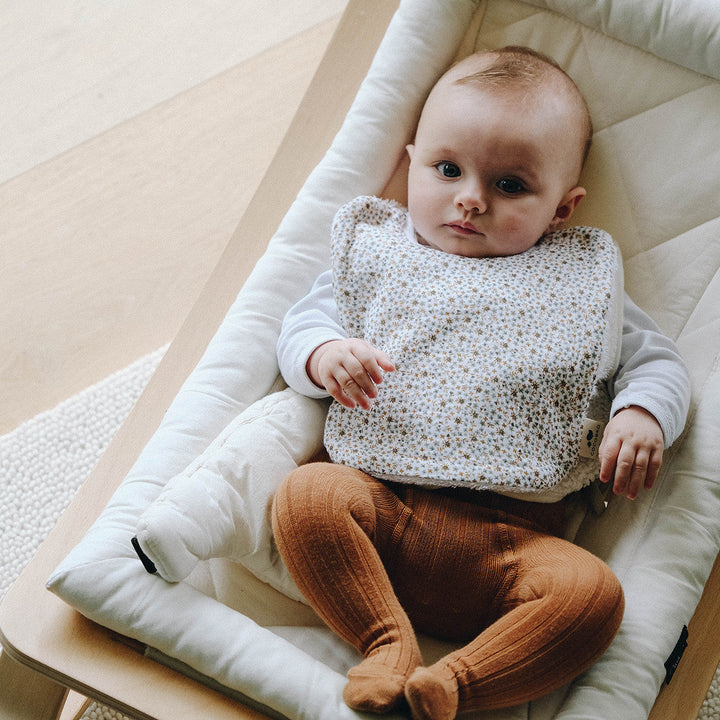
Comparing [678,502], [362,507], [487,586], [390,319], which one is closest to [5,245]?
[390,319]

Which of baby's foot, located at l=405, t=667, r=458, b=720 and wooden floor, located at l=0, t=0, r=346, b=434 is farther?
wooden floor, located at l=0, t=0, r=346, b=434

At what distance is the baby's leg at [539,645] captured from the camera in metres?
0.77

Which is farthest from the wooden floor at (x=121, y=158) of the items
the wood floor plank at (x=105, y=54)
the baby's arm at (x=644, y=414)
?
the baby's arm at (x=644, y=414)

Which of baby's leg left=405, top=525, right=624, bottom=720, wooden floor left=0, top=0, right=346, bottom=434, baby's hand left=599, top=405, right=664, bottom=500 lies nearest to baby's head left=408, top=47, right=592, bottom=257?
baby's hand left=599, top=405, right=664, bottom=500

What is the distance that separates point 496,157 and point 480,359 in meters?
0.24

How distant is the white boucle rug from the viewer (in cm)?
134

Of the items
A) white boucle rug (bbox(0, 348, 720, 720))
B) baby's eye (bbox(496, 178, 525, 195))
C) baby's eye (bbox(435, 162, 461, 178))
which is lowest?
white boucle rug (bbox(0, 348, 720, 720))

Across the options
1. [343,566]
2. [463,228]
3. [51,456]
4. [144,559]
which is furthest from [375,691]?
[51,456]

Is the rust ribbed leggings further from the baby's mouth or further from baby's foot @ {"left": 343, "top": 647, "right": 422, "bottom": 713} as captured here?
the baby's mouth

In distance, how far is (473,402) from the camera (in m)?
0.93

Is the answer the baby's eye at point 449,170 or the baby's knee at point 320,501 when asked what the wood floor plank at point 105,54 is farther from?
the baby's knee at point 320,501

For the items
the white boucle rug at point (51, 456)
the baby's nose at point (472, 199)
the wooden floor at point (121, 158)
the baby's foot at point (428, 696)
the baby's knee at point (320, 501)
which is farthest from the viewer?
the wooden floor at point (121, 158)

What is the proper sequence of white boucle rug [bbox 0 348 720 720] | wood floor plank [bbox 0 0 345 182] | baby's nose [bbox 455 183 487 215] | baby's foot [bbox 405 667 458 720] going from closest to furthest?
baby's foot [bbox 405 667 458 720] → baby's nose [bbox 455 183 487 215] → white boucle rug [bbox 0 348 720 720] → wood floor plank [bbox 0 0 345 182]

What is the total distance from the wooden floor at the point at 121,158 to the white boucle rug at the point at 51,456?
4 centimetres
